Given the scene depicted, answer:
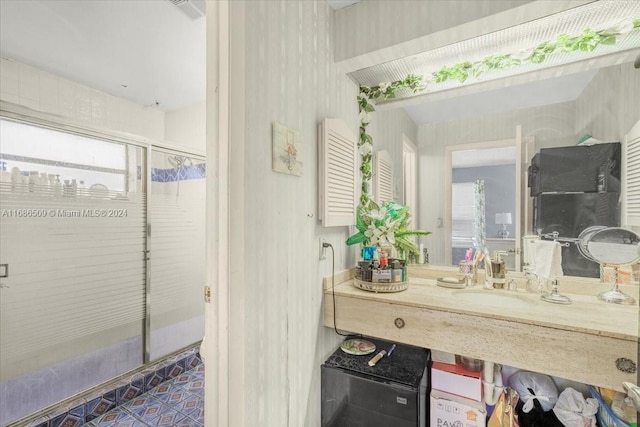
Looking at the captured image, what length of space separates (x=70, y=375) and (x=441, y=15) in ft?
9.74

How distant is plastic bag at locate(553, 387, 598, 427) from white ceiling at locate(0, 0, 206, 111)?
2727 millimetres

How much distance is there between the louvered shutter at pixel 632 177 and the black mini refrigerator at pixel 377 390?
1.11 metres

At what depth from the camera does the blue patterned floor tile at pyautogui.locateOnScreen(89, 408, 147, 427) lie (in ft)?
5.42

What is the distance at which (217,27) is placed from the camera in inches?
38.8

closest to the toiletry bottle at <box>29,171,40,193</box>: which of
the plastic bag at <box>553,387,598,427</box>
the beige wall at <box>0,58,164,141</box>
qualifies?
the beige wall at <box>0,58,164,141</box>

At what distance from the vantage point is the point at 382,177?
1.87 metres

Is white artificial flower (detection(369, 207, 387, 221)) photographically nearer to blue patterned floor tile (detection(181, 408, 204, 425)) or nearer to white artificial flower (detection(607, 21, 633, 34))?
white artificial flower (detection(607, 21, 633, 34))

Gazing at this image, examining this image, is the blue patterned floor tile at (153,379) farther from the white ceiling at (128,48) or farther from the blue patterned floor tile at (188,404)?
the white ceiling at (128,48)

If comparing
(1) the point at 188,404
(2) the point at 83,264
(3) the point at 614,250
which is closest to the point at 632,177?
(3) the point at 614,250

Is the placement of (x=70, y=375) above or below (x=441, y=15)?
below

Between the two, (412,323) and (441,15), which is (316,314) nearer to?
(412,323)

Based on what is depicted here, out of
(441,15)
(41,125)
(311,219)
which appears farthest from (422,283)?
(41,125)

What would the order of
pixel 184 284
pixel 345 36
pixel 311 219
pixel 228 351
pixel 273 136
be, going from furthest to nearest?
pixel 184 284, pixel 345 36, pixel 311 219, pixel 273 136, pixel 228 351

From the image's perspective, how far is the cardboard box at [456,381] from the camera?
129cm
